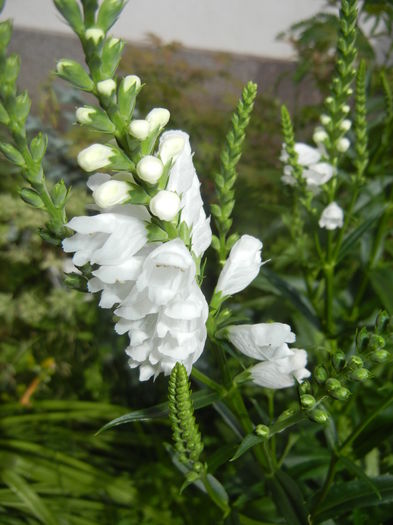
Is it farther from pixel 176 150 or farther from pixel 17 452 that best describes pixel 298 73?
pixel 17 452

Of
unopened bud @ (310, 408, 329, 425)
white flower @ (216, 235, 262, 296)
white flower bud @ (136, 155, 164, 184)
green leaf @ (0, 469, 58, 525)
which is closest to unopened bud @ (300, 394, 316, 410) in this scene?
unopened bud @ (310, 408, 329, 425)

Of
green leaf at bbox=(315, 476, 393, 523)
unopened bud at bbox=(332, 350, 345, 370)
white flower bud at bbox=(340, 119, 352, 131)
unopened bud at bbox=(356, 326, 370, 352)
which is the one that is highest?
white flower bud at bbox=(340, 119, 352, 131)

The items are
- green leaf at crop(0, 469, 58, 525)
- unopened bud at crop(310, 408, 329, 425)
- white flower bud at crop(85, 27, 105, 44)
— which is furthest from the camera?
green leaf at crop(0, 469, 58, 525)

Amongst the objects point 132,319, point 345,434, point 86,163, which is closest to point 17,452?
point 345,434

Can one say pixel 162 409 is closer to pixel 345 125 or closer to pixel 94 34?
pixel 94 34

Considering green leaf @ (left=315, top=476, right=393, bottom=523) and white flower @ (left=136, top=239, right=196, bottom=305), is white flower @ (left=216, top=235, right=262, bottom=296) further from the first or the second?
green leaf @ (left=315, top=476, right=393, bottom=523)

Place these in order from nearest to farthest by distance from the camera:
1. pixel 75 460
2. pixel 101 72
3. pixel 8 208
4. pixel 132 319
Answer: pixel 101 72 < pixel 132 319 < pixel 75 460 < pixel 8 208
